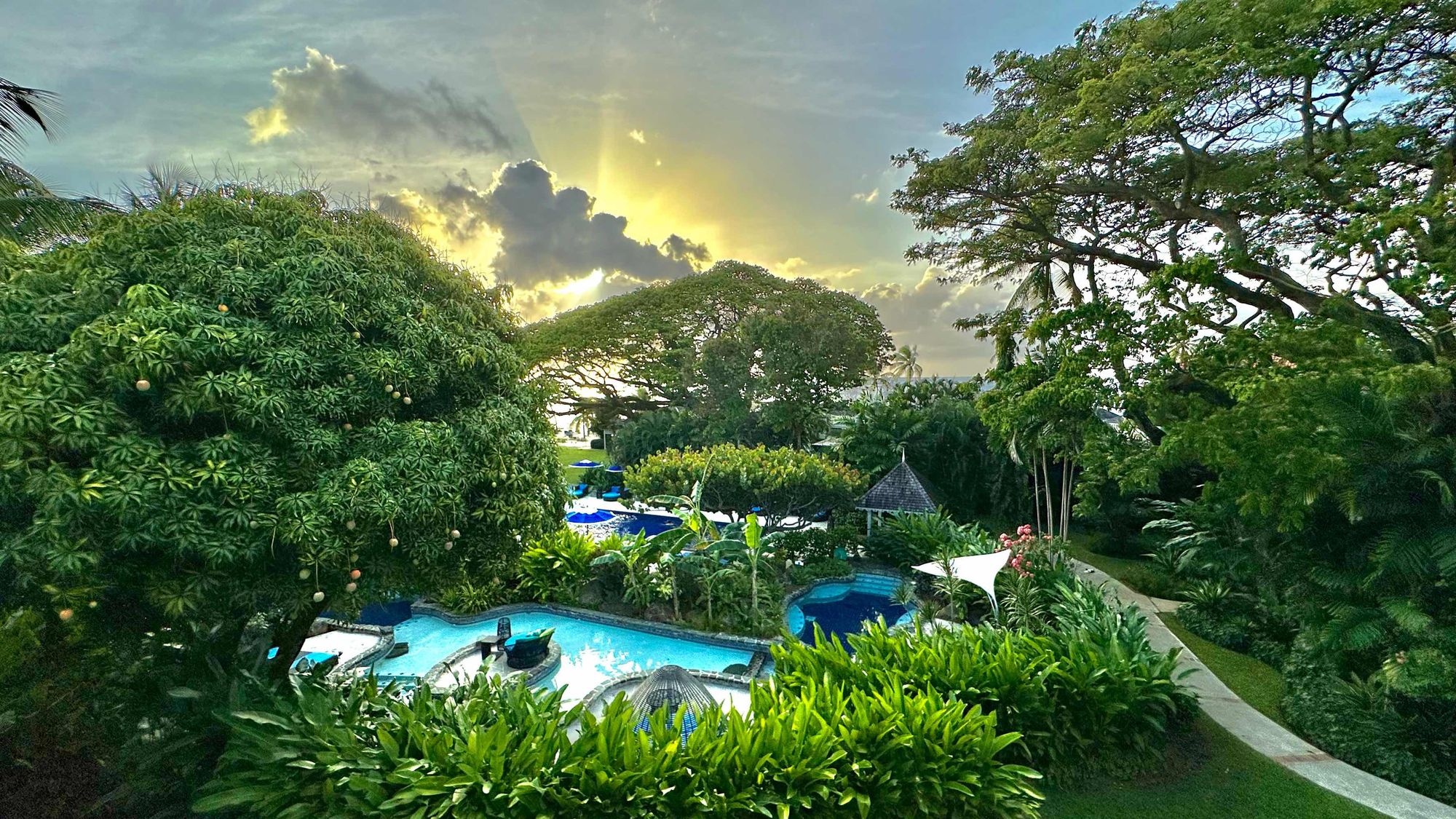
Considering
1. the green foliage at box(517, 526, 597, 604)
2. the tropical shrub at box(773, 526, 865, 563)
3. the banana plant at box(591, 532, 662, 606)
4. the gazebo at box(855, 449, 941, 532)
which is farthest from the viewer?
the tropical shrub at box(773, 526, 865, 563)

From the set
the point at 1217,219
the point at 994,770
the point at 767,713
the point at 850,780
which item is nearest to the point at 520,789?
the point at 767,713

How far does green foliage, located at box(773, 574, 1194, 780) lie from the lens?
6426 millimetres

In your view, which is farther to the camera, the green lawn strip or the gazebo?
the gazebo

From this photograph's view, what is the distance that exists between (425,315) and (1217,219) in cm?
1299

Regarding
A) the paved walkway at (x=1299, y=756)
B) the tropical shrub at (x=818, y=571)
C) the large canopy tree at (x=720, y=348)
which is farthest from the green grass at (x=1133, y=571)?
the large canopy tree at (x=720, y=348)

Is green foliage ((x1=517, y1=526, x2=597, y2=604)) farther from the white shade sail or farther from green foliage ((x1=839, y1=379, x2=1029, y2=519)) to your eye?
green foliage ((x1=839, y1=379, x2=1029, y2=519))

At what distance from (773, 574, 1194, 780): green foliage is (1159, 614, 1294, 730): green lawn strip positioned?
6.06 ft

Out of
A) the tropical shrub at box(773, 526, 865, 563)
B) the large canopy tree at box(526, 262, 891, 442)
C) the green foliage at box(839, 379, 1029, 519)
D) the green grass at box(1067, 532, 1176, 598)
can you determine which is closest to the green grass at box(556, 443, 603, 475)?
the large canopy tree at box(526, 262, 891, 442)

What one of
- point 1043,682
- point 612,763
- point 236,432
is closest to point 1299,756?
point 1043,682

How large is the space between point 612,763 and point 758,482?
10284 mm

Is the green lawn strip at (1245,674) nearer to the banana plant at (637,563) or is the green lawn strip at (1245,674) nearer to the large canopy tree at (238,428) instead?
the banana plant at (637,563)

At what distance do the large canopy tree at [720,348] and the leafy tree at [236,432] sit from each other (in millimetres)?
17567

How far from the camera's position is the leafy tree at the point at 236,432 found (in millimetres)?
4379

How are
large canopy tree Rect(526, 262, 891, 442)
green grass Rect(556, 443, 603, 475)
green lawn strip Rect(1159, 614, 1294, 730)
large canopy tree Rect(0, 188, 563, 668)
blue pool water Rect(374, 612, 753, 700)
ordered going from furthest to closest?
1. green grass Rect(556, 443, 603, 475)
2. large canopy tree Rect(526, 262, 891, 442)
3. blue pool water Rect(374, 612, 753, 700)
4. green lawn strip Rect(1159, 614, 1294, 730)
5. large canopy tree Rect(0, 188, 563, 668)
